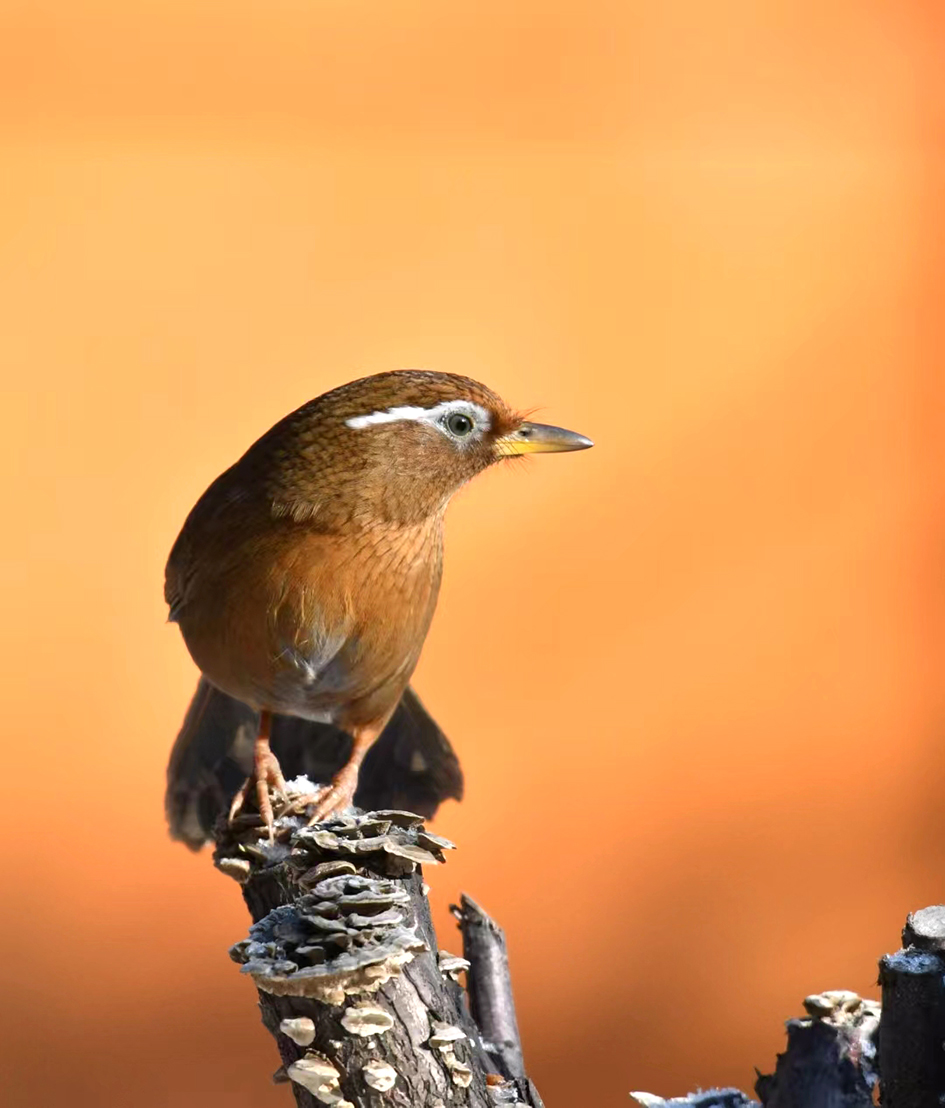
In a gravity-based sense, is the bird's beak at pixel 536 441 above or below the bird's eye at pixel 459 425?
below

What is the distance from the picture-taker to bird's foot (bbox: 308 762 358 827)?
2059 millimetres

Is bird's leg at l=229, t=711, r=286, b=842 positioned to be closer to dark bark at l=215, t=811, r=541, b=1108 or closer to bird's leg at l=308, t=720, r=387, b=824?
bird's leg at l=308, t=720, r=387, b=824

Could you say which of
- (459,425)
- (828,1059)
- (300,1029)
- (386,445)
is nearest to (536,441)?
(459,425)

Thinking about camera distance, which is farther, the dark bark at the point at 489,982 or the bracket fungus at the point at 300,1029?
the dark bark at the point at 489,982

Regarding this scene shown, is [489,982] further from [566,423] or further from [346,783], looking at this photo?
[566,423]

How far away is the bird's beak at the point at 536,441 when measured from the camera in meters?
2.09

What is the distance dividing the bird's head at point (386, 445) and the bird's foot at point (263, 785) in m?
0.36

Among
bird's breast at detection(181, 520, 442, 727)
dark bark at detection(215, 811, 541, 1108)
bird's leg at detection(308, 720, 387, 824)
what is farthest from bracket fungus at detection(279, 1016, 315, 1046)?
bird's breast at detection(181, 520, 442, 727)

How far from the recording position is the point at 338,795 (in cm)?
211

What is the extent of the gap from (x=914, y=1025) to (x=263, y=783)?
3.11 feet

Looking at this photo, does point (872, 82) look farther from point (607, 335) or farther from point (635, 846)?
point (635, 846)

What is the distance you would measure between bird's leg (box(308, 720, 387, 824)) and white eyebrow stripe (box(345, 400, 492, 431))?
49 cm

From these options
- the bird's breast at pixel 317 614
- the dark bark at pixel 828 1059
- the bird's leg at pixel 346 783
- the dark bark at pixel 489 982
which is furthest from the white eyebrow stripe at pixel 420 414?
the dark bark at pixel 828 1059

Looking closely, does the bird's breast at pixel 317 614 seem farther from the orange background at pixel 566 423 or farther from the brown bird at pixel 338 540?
the orange background at pixel 566 423
